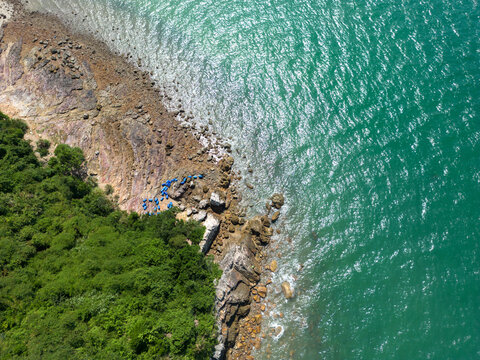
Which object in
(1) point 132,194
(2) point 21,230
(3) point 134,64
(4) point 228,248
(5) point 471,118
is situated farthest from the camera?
(3) point 134,64

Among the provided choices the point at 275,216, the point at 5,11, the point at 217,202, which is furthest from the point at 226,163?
the point at 5,11

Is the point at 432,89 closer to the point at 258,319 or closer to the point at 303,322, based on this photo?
the point at 303,322

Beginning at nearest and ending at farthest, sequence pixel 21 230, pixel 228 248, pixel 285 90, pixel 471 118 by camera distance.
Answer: pixel 21 230 → pixel 228 248 → pixel 471 118 → pixel 285 90

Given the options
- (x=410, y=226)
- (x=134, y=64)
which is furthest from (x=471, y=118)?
(x=134, y=64)

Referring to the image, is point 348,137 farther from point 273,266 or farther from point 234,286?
point 234,286

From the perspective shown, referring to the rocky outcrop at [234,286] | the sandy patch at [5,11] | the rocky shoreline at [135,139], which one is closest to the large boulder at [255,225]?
the rocky shoreline at [135,139]

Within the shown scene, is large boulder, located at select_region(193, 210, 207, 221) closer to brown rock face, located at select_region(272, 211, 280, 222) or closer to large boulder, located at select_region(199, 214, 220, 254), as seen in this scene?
large boulder, located at select_region(199, 214, 220, 254)

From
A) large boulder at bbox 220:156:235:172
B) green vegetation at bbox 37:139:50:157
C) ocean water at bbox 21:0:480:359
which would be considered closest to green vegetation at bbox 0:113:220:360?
green vegetation at bbox 37:139:50:157

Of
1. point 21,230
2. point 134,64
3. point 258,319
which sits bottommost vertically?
point 21,230
